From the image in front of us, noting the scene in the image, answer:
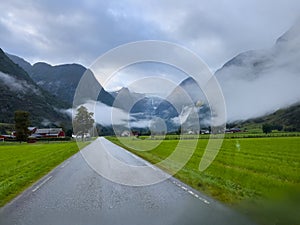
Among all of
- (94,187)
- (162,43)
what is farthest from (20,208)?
(162,43)

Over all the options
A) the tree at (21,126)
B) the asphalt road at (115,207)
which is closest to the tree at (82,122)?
the tree at (21,126)

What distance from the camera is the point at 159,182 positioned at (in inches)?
551

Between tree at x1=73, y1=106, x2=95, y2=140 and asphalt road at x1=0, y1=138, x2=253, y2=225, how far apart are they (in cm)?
11202

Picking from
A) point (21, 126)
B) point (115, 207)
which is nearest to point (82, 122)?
point (21, 126)

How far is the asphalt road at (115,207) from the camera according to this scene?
758 cm

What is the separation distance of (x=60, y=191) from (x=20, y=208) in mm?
2862

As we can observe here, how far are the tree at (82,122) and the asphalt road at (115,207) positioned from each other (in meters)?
112

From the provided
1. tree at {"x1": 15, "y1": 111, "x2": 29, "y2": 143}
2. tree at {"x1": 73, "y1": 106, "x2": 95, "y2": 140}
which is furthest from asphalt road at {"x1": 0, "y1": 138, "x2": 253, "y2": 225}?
tree at {"x1": 73, "y1": 106, "x2": 95, "y2": 140}

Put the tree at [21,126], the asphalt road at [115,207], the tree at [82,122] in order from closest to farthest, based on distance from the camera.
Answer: the asphalt road at [115,207] → the tree at [21,126] → the tree at [82,122]

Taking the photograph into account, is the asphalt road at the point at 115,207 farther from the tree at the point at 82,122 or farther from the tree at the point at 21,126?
the tree at the point at 82,122

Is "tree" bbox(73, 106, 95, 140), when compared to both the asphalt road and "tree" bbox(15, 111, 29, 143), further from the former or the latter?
the asphalt road

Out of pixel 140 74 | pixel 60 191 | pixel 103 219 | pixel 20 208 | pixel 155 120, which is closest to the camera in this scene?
pixel 103 219

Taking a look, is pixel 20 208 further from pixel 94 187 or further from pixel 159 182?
pixel 159 182

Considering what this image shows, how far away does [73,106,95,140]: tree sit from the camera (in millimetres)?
123500
